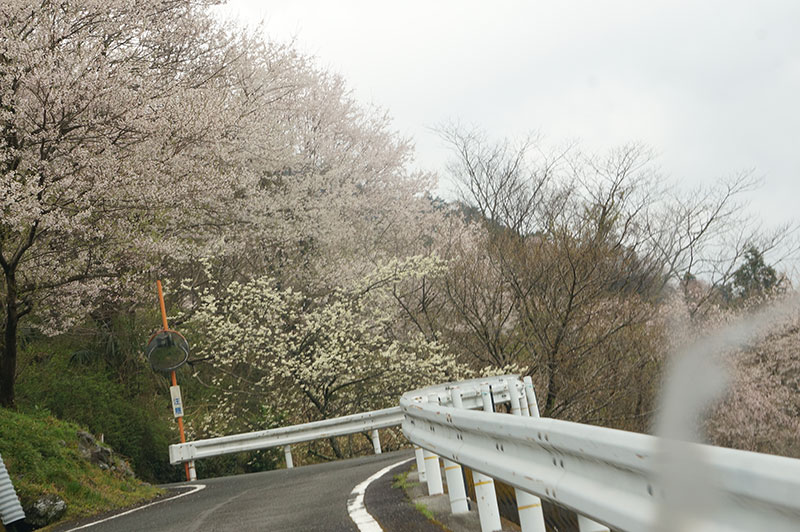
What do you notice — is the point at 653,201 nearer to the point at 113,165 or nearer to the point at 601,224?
the point at 601,224

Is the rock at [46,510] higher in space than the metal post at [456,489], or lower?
lower

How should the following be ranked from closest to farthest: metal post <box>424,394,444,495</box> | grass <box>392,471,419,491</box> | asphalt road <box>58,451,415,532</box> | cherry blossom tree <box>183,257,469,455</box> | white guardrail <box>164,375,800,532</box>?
white guardrail <box>164,375,800,532</box> → asphalt road <box>58,451,415,532</box> → metal post <box>424,394,444,495</box> → grass <box>392,471,419,491</box> → cherry blossom tree <box>183,257,469,455</box>

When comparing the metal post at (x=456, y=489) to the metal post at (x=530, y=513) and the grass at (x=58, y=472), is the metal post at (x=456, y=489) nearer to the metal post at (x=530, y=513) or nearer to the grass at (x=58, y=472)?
the metal post at (x=530, y=513)

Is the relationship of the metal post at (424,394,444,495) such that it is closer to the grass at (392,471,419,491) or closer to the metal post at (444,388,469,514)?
the grass at (392,471,419,491)

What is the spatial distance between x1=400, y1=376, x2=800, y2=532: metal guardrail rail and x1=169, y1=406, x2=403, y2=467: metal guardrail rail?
11303 millimetres

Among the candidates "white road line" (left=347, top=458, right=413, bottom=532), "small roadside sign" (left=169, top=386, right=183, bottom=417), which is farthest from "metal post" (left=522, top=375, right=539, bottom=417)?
"small roadside sign" (left=169, top=386, right=183, bottom=417)

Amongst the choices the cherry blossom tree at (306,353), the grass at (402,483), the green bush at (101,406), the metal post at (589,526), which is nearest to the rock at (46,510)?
the grass at (402,483)

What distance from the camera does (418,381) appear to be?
2316 centimetres

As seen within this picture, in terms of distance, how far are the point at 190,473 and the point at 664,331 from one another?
35.0 ft

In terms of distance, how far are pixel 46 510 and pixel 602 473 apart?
9.39 metres

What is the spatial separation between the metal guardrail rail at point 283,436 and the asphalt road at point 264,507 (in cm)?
332

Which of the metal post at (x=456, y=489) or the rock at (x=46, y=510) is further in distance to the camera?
the rock at (x=46, y=510)

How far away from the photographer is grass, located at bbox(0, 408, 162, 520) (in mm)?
11523

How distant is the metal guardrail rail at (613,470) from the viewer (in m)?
1.43
